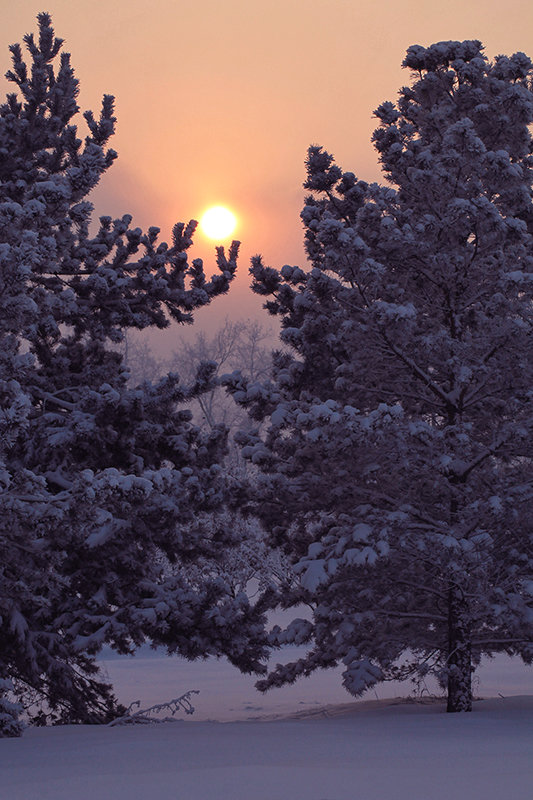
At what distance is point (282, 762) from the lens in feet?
17.5

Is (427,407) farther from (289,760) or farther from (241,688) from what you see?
(241,688)

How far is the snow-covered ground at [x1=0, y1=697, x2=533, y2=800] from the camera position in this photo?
14.5ft

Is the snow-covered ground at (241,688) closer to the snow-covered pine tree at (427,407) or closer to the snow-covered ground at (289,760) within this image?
the snow-covered pine tree at (427,407)

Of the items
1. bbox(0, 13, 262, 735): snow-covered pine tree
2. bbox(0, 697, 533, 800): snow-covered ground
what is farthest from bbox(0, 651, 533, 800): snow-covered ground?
bbox(0, 13, 262, 735): snow-covered pine tree

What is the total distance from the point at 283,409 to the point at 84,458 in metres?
3.09

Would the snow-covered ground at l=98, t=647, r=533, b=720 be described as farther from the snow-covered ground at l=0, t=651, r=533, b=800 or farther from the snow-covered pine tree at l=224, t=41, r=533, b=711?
the snow-covered ground at l=0, t=651, r=533, b=800

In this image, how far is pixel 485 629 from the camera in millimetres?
9617

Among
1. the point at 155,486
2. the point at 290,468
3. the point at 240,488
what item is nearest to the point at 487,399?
the point at 290,468

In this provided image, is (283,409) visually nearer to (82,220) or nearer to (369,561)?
(369,561)

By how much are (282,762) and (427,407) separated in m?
5.64

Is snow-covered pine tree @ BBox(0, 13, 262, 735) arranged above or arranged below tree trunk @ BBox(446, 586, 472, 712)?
above

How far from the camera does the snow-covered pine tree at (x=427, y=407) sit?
840 cm

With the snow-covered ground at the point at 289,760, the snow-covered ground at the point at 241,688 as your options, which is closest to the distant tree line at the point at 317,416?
the snow-covered ground at the point at 289,760

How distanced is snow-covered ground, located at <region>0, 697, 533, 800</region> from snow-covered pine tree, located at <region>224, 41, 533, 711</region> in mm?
1552
